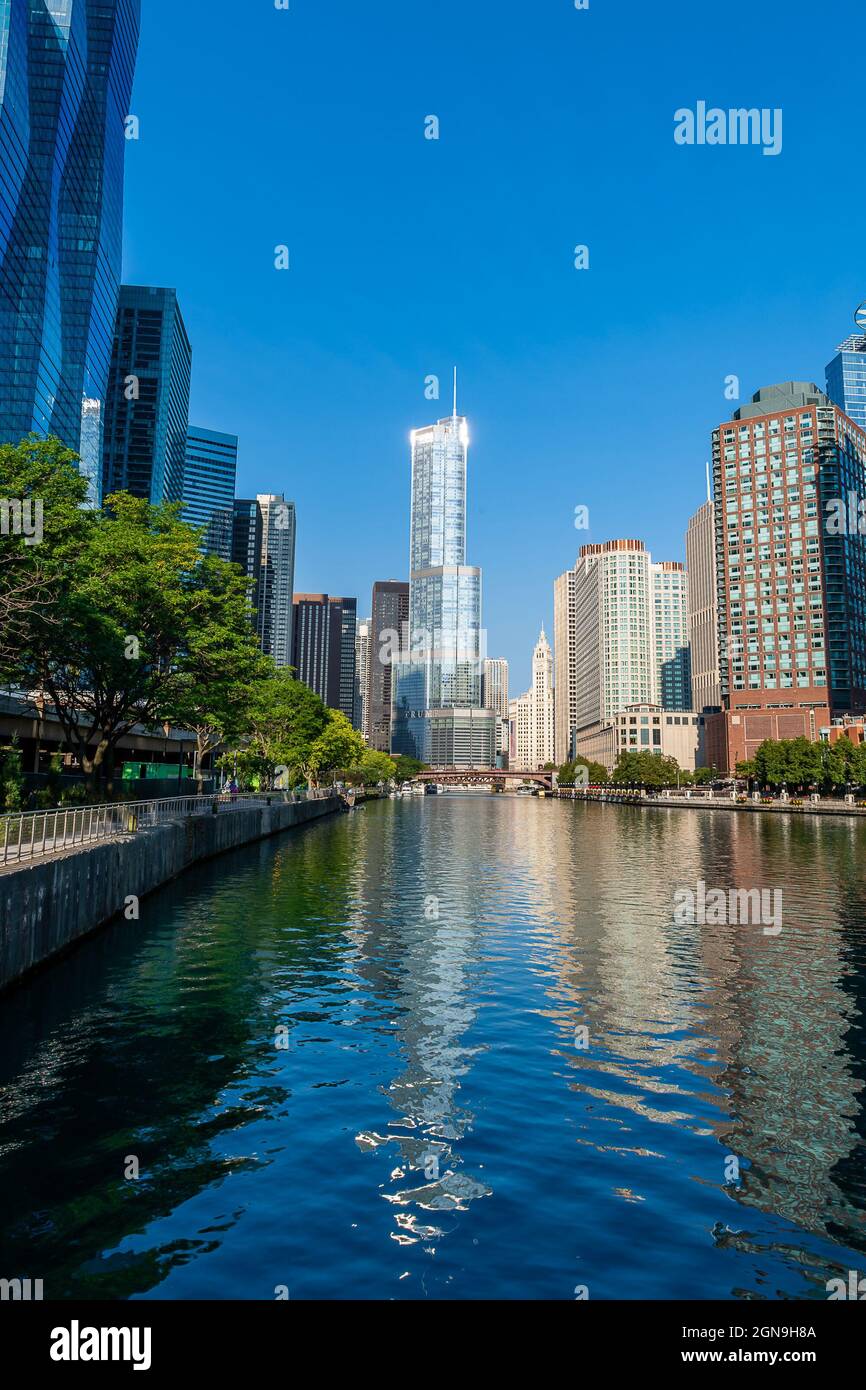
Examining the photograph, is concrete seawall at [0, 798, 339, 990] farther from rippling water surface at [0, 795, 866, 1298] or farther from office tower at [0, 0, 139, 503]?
office tower at [0, 0, 139, 503]

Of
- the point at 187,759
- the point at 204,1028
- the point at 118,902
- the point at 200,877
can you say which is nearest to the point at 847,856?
the point at 200,877

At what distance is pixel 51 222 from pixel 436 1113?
207155 mm

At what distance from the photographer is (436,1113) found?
1562 centimetres

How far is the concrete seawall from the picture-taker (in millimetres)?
22812

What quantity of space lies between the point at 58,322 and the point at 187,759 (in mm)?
100203

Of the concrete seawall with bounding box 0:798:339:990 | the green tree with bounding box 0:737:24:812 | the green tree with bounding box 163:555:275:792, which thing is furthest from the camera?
the green tree with bounding box 163:555:275:792

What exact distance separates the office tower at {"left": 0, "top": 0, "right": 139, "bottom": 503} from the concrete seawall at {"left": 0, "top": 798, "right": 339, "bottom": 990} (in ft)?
421

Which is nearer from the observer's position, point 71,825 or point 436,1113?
point 436,1113

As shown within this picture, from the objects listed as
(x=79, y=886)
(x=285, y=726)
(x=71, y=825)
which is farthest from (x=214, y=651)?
(x=285, y=726)

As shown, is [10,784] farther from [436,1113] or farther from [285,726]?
[285,726]

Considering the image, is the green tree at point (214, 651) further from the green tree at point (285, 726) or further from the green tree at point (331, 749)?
the green tree at point (331, 749)

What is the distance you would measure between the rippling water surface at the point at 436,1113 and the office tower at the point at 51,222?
15068 cm

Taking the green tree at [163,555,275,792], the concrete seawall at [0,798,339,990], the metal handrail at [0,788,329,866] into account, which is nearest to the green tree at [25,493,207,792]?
the green tree at [163,555,275,792]

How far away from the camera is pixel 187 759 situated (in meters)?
133
